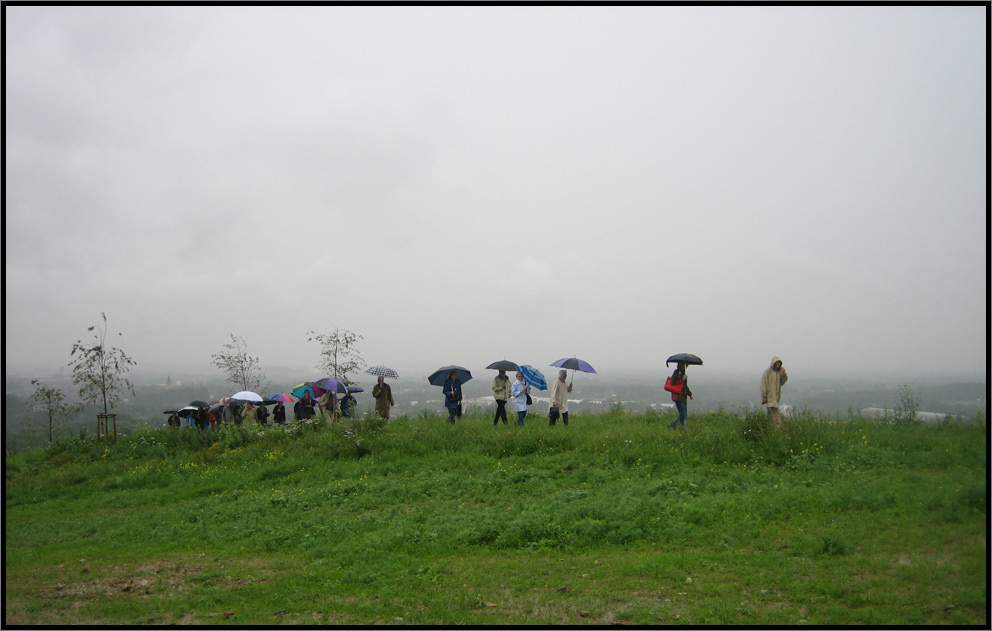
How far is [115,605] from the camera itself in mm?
7457

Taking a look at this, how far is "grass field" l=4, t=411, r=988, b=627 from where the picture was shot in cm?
662

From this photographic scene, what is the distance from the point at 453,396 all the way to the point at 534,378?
2649mm

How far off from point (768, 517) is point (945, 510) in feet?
7.10

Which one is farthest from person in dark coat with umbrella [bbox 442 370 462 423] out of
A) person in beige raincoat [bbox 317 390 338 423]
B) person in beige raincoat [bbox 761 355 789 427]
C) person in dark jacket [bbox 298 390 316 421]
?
person in beige raincoat [bbox 761 355 789 427]

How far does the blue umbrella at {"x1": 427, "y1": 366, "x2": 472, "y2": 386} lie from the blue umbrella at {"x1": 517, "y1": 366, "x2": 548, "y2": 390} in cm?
238

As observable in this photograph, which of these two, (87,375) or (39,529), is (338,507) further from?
(87,375)

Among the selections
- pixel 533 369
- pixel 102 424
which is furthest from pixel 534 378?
pixel 102 424

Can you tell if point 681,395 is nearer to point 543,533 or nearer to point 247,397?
point 543,533

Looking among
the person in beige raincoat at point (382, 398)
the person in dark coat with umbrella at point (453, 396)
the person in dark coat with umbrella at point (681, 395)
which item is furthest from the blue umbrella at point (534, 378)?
the person in beige raincoat at point (382, 398)

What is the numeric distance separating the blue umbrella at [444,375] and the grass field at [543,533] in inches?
168

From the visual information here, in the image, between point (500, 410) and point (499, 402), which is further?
point (500, 410)

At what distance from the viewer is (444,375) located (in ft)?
67.1

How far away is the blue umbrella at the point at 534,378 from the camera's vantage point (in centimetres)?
1886

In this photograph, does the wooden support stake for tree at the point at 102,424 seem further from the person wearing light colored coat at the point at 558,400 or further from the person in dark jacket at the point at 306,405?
the person wearing light colored coat at the point at 558,400
